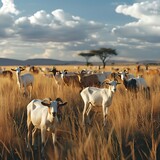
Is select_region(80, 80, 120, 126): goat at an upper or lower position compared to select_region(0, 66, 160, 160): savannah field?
upper

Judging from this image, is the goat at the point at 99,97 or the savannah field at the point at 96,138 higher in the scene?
the goat at the point at 99,97

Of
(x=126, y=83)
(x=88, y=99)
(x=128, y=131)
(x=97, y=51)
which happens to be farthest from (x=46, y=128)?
(x=97, y=51)

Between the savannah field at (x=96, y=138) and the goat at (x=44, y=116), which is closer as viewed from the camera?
the savannah field at (x=96, y=138)

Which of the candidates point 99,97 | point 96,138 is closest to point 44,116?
point 96,138

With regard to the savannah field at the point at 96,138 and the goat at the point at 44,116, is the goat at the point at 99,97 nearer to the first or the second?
the savannah field at the point at 96,138

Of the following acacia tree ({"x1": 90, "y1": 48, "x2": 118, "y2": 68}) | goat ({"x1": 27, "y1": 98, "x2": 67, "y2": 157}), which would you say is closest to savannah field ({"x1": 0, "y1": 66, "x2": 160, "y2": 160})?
goat ({"x1": 27, "y1": 98, "x2": 67, "y2": 157})

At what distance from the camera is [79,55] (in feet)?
259

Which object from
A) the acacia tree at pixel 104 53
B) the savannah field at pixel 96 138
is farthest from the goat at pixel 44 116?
the acacia tree at pixel 104 53

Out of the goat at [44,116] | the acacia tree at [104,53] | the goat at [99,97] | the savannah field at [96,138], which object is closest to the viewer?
the savannah field at [96,138]

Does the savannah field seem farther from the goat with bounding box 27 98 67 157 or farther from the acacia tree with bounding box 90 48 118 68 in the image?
the acacia tree with bounding box 90 48 118 68

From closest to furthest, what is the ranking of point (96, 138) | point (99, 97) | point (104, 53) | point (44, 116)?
point (96, 138) → point (44, 116) → point (99, 97) → point (104, 53)

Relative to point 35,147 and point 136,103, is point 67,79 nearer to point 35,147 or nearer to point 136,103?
point 136,103

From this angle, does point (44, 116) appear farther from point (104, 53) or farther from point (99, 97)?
point (104, 53)

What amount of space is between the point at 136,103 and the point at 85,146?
368 cm
